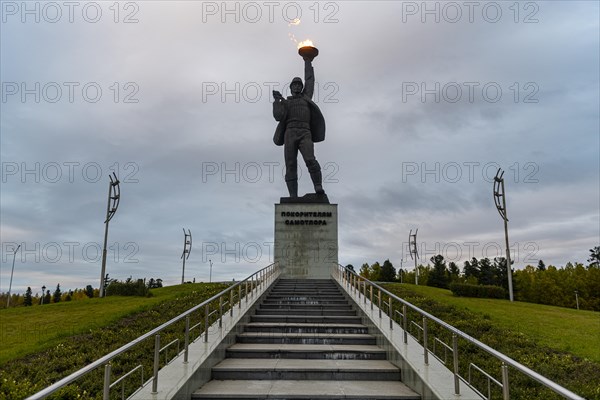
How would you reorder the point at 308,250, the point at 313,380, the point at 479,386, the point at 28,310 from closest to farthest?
the point at 313,380, the point at 479,386, the point at 28,310, the point at 308,250

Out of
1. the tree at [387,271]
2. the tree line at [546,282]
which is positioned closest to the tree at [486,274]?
the tree line at [546,282]

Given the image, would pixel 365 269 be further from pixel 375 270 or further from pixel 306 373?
pixel 306 373

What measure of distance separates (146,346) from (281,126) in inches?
551

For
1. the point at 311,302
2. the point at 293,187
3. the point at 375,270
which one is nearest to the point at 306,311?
the point at 311,302

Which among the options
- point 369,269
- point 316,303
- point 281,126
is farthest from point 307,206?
point 369,269

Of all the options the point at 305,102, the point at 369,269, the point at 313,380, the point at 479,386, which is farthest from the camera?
the point at 369,269

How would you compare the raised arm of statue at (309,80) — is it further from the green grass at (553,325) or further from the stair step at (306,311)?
the stair step at (306,311)

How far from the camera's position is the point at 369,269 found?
86.6 m

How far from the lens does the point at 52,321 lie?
1341 centimetres

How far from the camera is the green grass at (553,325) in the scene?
394 inches

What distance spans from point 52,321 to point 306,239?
1011 cm

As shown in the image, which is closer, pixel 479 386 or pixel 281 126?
pixel 479 386

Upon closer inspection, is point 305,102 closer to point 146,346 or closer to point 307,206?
point 307,206

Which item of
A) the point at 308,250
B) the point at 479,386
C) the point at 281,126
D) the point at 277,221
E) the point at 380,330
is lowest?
the point at 479,386
